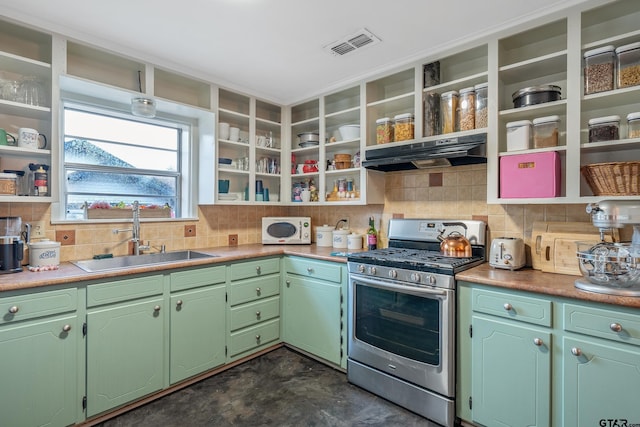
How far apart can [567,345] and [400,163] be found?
1.52 metres

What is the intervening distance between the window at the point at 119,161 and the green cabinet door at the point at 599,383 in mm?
2951

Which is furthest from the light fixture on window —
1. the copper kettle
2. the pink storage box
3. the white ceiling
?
the pink storage box

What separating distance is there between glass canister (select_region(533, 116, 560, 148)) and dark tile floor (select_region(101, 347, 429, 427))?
1803mm

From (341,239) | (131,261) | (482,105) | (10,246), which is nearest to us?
(10,246)

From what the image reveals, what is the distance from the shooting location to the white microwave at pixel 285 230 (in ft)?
10.5

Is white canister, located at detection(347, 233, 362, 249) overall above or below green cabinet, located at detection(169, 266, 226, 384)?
above

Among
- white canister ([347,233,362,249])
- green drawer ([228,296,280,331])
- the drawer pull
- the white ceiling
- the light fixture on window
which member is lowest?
green drawer ([228,296,280,331])

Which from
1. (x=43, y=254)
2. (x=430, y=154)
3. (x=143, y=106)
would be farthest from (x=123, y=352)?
(x=430, y=154)

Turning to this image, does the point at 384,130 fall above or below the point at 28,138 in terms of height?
above

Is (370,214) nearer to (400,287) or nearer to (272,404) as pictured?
(400,287)

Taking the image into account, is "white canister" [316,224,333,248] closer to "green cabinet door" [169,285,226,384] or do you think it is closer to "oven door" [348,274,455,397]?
"oven door" [348,274,455,397]

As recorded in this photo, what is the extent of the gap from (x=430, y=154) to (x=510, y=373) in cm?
136

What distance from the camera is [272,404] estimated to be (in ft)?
7.00

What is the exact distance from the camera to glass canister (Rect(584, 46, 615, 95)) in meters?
1.77
